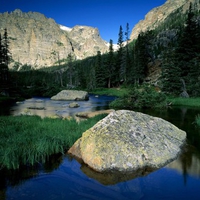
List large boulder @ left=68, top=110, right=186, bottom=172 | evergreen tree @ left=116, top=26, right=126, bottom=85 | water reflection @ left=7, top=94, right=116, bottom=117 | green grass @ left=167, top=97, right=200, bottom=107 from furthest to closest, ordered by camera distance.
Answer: evergreen tree @ left=116, top=26, right=126, bottom=85
green grass @ left=167, top=97, right=200, bottom=107
water reflection @ left=7, top=94, right=116, bottom=117
large boulder @ left=68, top=110, right=186, bottom=172

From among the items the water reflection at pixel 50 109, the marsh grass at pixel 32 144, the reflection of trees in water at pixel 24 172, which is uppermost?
the marsh grass at pixel 32 144

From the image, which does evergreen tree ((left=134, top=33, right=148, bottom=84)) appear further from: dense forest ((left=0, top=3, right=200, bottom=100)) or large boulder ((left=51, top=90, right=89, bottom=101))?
large boulder ((left=51, top=90, right=89, bottom=101))

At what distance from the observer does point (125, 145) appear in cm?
690

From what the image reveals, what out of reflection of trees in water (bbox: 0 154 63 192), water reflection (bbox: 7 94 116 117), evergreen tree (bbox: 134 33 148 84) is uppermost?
evergreen tree (bbox: 134 33 148 84)

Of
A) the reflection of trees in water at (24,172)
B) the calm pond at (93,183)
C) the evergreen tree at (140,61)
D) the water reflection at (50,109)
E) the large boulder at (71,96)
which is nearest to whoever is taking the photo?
the calm pond at (93,183)

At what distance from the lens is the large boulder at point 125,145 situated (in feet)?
21.2

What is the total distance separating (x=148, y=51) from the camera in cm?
5591

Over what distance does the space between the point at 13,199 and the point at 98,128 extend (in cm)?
377

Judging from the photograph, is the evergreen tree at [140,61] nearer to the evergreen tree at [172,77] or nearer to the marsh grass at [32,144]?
the evergreen tree at [172,77]

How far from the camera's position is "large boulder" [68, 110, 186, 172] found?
6477 mm

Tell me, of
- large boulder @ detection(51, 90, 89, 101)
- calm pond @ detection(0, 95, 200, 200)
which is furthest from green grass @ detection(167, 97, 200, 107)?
calm pond @ detection(0, 95, 200, 200)

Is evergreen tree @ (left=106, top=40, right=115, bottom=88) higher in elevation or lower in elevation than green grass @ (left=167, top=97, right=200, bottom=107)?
higher

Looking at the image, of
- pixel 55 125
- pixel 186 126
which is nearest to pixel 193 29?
pixel 186 126

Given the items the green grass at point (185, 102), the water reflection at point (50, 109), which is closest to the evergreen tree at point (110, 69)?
the water reflection at point (50, 109)
